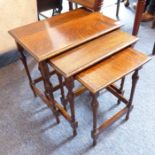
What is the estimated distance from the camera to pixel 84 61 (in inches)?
36.6

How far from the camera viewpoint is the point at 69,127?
4.34 ft

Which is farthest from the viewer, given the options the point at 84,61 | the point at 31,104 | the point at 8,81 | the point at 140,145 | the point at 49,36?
the point at 8,81

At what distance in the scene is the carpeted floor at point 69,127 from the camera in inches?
47.3

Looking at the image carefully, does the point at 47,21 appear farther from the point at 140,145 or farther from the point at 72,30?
the point at 140,145

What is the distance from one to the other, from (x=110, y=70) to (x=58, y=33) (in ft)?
1.26

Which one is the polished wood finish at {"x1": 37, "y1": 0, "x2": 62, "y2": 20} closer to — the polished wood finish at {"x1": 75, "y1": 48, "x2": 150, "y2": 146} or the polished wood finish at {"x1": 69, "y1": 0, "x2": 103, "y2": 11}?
the polished wood finish at {"x1": 69, "y1": 0, "x2": 103, "y2": 11}

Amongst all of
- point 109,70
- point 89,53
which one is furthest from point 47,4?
point 109,70

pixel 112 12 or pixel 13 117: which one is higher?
pixel 112 12

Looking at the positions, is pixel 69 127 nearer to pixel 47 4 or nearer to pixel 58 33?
pixel 58 33

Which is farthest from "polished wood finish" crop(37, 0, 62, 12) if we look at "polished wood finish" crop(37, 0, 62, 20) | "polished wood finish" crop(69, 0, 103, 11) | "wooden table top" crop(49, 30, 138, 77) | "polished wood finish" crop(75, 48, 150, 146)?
"polished wood finish" crop(75, 48, 150, 146)

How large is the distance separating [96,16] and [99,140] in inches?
31.7

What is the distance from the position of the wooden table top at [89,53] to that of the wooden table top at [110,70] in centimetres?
3

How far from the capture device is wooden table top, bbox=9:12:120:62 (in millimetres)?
974

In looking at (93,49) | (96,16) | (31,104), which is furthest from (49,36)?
(31,104)
